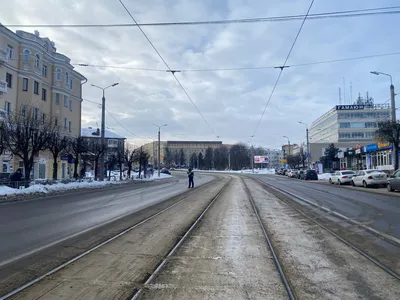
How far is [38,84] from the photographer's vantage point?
43.1 meters

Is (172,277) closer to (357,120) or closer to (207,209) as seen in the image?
(207,209)

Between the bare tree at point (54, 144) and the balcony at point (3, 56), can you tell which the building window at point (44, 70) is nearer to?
the balcony at point (3, 56)

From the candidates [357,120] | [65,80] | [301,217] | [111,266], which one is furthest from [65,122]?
[357,120]

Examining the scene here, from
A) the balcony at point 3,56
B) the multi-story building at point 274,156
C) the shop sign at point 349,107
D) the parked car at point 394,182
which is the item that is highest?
the shop sign at point 349,107

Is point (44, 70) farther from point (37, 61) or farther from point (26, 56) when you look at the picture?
point (26, 56)

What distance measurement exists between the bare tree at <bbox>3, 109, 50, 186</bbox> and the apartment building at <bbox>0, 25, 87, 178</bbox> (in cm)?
370

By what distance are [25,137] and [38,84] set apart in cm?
1818

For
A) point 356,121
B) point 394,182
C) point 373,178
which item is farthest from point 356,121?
point 394,182

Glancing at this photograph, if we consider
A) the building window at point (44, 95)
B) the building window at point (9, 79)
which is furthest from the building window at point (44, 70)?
the building window at point (9, 79)

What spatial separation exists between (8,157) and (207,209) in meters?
30.9

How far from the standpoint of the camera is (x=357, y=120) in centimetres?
11019

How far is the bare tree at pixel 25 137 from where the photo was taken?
27078 millimetres

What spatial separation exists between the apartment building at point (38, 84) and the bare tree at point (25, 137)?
3.70 meters

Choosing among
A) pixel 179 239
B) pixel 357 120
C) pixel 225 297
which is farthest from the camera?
pixel 357 120
